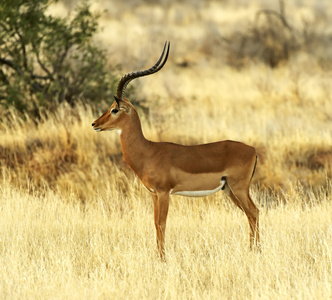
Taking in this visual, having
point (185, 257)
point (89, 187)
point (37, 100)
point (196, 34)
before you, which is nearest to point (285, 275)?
point (185, 257)

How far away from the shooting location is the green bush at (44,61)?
12.0 m

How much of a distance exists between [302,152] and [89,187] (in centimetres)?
385

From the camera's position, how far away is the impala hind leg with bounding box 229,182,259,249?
243 inches

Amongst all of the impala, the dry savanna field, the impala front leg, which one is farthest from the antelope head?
the dry savanna field

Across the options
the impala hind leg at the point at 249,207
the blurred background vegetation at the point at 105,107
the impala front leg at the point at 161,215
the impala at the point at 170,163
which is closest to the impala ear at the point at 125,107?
the impala at the point at 170,163

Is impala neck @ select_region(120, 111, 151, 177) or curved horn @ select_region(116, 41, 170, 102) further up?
curved horn @ select_region(116, 41, 170, 102)

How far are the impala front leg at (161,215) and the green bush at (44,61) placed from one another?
635cm

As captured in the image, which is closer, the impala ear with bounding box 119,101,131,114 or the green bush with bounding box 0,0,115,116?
the impala ear with bounding box 119,101,131,114

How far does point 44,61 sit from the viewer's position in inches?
500

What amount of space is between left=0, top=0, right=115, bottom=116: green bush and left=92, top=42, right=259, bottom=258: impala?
609 centimetres

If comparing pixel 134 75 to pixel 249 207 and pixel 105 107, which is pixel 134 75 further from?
pixel 105 107

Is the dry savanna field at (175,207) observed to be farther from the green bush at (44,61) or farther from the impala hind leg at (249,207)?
the green bush at (44,61)

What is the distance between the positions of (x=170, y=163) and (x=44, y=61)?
24.7 feet

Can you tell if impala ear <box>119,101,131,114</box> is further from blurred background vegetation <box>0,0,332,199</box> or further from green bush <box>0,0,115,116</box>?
green bush <box>0,0,115,116</box>
